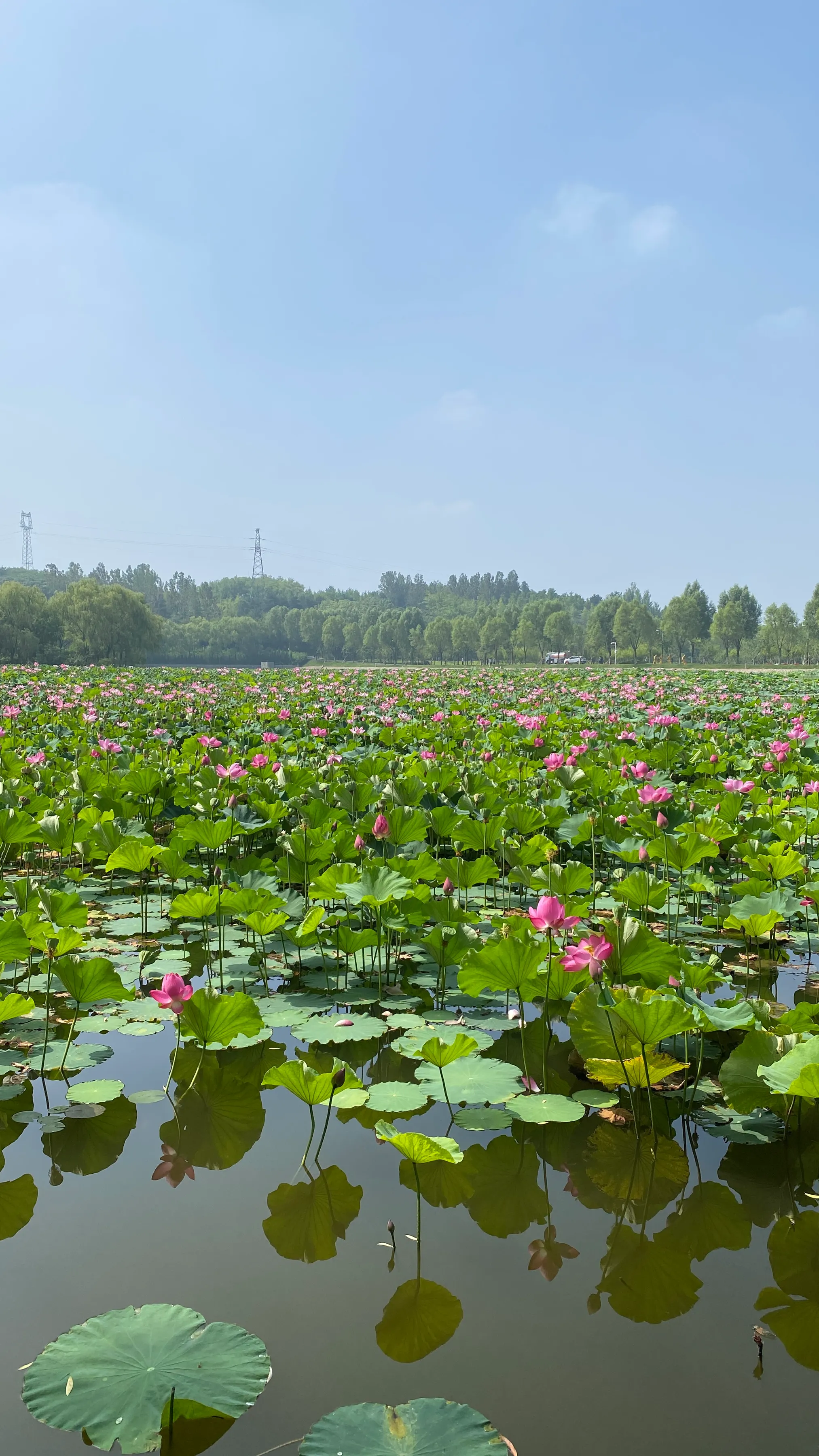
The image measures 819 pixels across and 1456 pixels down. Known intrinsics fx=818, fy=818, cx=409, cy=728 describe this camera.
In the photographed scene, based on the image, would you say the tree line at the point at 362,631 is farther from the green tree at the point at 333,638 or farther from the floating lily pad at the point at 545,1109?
the floating lily pad at the point at 545,1109

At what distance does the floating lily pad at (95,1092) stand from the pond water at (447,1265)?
0.05 metres

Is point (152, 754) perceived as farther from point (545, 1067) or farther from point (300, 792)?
point (545, 1067)

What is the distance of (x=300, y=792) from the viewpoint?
5.32m

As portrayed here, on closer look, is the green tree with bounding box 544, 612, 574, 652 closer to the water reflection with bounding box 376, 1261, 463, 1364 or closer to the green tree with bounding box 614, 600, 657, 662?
the green tree with bounding box 614, 600, 657, 662

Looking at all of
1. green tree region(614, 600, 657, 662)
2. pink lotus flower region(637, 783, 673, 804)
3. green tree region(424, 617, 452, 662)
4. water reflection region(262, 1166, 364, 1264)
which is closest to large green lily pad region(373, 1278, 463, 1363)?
water reflection region(262, 1166, 364, 1264)

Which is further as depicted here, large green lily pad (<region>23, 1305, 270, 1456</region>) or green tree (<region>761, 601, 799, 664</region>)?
green tree (<region>761, 601, 799, 664</region>)

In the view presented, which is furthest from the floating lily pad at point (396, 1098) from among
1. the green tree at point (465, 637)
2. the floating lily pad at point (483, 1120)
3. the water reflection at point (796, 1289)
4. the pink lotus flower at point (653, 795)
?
the green tree at point (465, 637)

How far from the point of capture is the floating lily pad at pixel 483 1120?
2340 millimetres

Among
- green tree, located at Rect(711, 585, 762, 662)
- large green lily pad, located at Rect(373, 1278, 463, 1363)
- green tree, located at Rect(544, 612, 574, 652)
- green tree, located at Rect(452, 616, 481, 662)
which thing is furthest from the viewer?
green tree, located at Rect(452, 616, 481, 662)

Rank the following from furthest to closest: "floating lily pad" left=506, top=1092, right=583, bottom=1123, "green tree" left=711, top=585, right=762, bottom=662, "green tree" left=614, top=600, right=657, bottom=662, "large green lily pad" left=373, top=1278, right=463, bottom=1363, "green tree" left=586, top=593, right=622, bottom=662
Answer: "green tree" left=586, top=593, right=622, bottom=662 → "green tree" left=614, top=600, right=657, bottom=662 → "green tree" left=711, top=585, right=762, bottom=662 → "floating lily pad" left=506, top=1092, right=583, bottom=1123 → "large green lily pad" left=373, top=1278, right=463, bottom=1363

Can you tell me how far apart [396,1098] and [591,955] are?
0.71 m

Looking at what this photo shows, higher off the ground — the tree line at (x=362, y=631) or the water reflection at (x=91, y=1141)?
the tree line at (x=362, y=631)

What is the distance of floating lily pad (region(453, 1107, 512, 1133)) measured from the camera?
234 cm

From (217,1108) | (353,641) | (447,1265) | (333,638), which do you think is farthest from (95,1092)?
(333,638)
